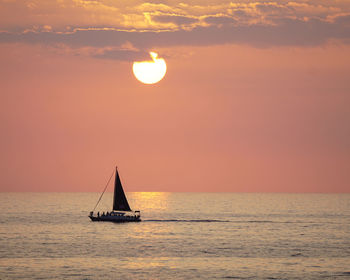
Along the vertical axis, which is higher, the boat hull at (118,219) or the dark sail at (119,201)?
the dark sail at (119,201)

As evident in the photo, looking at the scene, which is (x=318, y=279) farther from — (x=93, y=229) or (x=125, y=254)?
(x=93, y=229)

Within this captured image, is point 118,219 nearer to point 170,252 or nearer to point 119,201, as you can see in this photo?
point 119,201

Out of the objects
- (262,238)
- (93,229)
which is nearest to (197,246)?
(262,238)

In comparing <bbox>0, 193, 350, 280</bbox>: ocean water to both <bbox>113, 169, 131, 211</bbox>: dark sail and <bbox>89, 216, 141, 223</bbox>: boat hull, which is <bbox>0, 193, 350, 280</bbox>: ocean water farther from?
<bbox>113, 169, 131, 211</bbox>: dark sail

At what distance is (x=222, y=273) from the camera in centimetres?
9219

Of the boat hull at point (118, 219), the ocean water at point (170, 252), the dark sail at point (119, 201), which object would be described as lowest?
the ocean water at point (170, 252)

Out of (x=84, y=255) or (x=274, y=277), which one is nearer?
(x=274, y=277)

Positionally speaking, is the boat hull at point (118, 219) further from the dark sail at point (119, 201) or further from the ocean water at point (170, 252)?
the dark sail at point (119, 201)

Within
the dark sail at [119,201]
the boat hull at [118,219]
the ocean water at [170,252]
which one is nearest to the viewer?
the ocean water at [170,252]

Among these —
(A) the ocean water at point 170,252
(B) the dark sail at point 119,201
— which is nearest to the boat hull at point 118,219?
(A) the ocean water at point 170,252

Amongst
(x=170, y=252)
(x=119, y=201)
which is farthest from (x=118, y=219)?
(x=170, y=252)

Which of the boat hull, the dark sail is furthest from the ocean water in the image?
the dark sail

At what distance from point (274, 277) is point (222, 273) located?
732 centimetres

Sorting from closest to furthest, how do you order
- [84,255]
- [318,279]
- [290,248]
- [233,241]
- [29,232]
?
[318,279] < [84,255] < [290,248] < [233,241] < [29,232]
